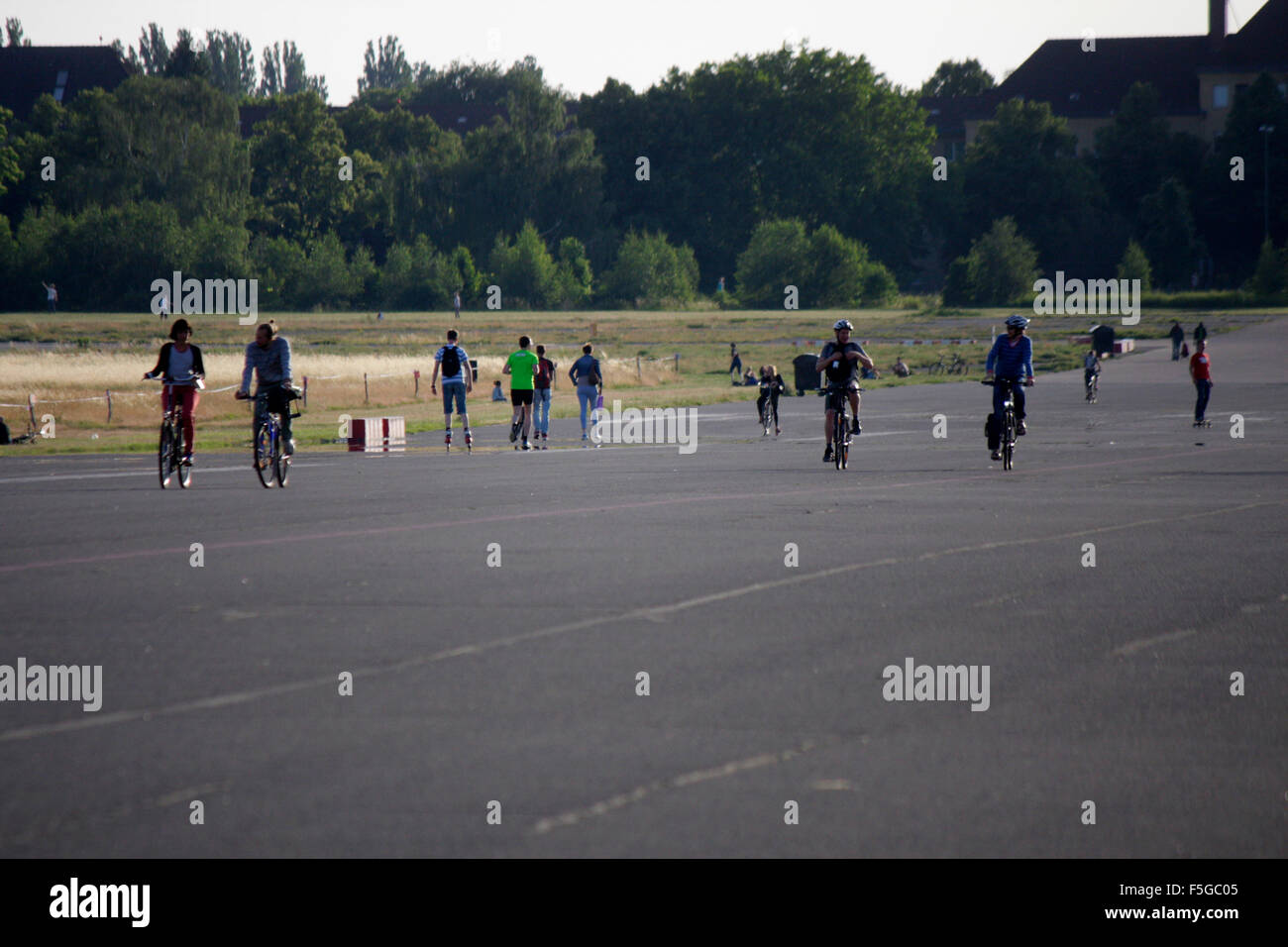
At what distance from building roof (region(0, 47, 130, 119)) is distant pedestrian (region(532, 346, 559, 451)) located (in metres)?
125

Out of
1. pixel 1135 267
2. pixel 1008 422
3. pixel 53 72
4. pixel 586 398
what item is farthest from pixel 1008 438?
pixel 53 72

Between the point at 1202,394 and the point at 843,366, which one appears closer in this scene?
the point at 843,366

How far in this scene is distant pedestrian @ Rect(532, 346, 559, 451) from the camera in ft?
92.4

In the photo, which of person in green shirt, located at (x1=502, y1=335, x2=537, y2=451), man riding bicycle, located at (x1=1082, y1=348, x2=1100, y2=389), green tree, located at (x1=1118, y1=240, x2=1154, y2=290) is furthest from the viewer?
green tree, located at (x1=1118, y1=240, x2=1154, y2=290)

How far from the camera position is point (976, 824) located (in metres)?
5.71

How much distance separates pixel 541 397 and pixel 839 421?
26.8 feet

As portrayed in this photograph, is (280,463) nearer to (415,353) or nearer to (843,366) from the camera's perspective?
(843,366)

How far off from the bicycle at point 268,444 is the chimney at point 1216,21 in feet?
424

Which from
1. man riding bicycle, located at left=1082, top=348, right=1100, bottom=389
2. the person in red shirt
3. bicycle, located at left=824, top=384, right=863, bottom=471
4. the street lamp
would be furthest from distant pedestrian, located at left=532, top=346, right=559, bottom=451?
the street lamp

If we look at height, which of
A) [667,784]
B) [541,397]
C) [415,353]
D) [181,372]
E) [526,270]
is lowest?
[667,784]

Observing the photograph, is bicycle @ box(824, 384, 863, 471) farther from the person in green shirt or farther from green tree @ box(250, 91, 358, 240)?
green tree @ box(250, 91, 358, 240)

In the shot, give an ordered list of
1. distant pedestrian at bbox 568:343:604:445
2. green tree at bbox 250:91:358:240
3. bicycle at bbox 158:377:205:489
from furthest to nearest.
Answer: green tree at bbox 250:91:358:240 → distant pedestrian at bbox 568:343:604:445 → bicycle at bbox 158:377:205:489

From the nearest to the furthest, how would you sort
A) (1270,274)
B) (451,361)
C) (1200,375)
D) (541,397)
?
(451,361) < (541,397) < (1200,375) < (1270,274)

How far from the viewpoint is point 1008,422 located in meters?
21.5
